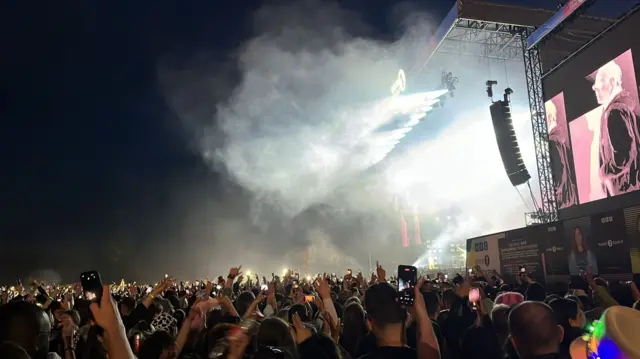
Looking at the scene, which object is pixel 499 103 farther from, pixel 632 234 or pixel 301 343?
pixel 301 343

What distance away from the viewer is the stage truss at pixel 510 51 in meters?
20.6

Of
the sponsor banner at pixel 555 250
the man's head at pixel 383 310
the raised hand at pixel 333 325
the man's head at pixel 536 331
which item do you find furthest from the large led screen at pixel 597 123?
the man's head at pixel 383 310

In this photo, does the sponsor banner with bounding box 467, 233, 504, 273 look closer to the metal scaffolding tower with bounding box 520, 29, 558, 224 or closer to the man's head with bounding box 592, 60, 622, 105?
the metal scaffolding tower with bounding box 520, 29, 558, 224

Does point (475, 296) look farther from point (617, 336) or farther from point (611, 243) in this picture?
point (611, 243)

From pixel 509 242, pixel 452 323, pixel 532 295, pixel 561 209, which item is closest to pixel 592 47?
pixel 561 209

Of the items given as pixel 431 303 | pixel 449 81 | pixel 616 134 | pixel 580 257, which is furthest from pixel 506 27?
pixel 431 303

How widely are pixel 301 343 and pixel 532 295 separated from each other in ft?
12.5

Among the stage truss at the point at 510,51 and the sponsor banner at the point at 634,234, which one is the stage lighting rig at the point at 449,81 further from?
the sponsor banner at the point at 634,234

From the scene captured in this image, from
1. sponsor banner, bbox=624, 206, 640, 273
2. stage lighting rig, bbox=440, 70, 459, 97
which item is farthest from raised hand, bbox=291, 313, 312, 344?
stage lighting rig, bbox=440, 70, 459, 97

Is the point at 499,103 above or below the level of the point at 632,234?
above

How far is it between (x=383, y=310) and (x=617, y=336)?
5.03 ft

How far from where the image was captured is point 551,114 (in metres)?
19.8

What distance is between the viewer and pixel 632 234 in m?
11.4

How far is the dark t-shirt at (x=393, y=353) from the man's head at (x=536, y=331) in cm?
Answer: 62
